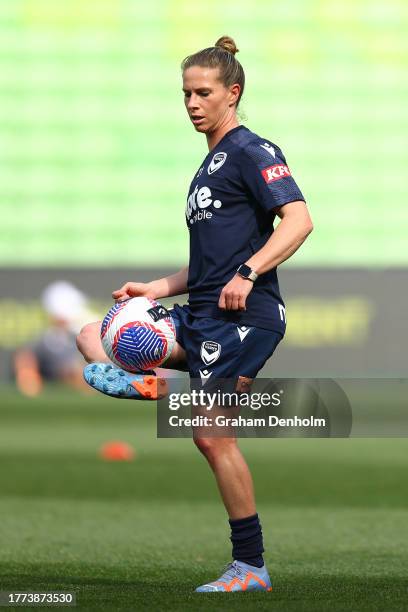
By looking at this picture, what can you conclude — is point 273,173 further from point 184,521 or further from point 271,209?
point 184,521

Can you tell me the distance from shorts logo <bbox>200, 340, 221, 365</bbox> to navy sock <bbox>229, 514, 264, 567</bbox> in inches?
21.6

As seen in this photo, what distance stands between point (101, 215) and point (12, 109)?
230 centimetres

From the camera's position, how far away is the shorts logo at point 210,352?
464 centimetres

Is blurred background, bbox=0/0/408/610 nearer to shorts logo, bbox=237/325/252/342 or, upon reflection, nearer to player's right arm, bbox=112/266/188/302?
player's right arm, bbox=112/266/188/302

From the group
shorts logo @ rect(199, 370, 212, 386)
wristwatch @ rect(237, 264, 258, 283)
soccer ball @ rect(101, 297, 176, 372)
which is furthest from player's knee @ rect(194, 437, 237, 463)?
wristwatch @ rect(237, 264, 258, 283)

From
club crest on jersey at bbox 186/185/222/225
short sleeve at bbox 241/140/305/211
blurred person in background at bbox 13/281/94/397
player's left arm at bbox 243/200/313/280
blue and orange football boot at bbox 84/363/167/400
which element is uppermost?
short sleeve at bbox 241/140/305/211

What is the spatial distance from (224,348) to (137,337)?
12.0 inches

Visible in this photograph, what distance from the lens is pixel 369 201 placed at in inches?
884

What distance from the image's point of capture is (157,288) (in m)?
5.03

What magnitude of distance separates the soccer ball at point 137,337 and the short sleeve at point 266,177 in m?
0.55

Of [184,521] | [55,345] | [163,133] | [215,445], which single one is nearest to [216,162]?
[215,445]

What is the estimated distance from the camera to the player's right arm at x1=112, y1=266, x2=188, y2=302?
4.99 metres

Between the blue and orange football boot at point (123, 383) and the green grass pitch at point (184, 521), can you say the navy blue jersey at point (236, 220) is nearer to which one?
the blue and orange football boot at point (123, 383)

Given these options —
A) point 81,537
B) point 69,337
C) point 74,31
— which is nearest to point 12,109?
point 74,31
